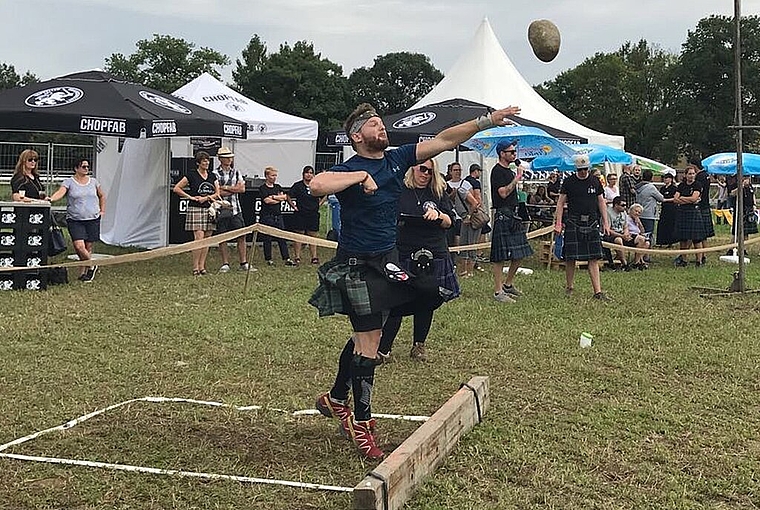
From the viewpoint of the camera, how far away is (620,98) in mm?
57500

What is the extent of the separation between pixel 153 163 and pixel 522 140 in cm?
593

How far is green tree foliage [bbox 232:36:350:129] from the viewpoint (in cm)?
5975

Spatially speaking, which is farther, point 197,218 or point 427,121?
point 427,121

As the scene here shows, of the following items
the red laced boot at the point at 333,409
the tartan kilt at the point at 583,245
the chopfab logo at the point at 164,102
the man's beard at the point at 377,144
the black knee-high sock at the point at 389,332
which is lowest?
the red laced boot at the point at 333,409

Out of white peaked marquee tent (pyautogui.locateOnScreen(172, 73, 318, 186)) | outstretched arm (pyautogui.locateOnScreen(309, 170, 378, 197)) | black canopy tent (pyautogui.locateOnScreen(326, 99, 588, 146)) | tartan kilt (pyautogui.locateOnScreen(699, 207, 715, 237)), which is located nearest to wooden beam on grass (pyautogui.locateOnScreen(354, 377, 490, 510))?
outstretched arm (pyautogui.locateOnScreen(309, 170, 378, 197))

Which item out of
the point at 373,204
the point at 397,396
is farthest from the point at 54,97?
the point at 373,204

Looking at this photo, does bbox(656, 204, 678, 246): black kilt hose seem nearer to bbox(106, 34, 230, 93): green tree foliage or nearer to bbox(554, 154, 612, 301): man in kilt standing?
bbox(554, 154, 612, 301): man in kilt standing

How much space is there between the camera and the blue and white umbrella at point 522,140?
12.2m

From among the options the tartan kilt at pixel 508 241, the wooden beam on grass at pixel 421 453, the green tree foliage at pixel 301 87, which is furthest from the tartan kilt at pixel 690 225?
the green tree foliage at pixel 301 87

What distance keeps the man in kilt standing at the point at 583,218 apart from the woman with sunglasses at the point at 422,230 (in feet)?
8.94

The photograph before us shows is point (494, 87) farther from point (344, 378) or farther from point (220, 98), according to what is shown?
point (344, 378)

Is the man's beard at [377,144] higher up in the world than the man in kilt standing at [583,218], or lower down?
higher up

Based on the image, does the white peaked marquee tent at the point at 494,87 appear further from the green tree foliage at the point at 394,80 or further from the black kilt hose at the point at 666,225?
the green tree foliage at the point at 394,80

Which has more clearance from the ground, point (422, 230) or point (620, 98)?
point (620, 98)
